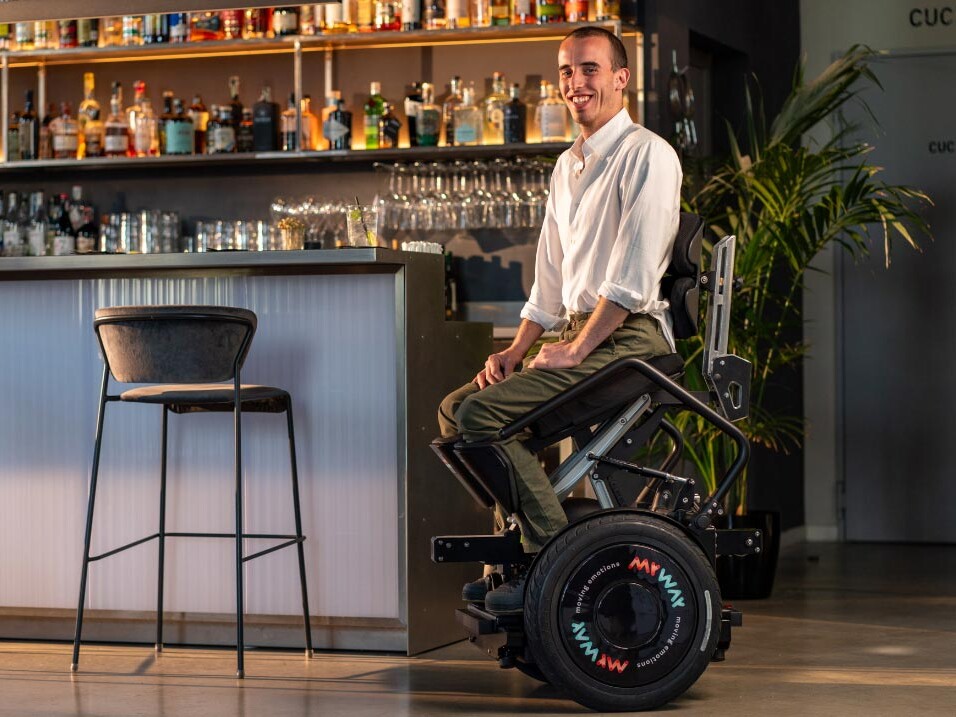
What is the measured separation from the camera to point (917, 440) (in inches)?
286

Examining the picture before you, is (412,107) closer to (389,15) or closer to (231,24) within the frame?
(389,15)

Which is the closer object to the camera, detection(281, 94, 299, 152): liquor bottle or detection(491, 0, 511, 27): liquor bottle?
detection(491, 0, 511, 27): liquor bottle

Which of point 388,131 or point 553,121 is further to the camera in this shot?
point 388,131

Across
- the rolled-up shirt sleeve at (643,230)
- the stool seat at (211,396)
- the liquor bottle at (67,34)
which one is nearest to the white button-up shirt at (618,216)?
the rolled-up shirt sleeve at (643,230)

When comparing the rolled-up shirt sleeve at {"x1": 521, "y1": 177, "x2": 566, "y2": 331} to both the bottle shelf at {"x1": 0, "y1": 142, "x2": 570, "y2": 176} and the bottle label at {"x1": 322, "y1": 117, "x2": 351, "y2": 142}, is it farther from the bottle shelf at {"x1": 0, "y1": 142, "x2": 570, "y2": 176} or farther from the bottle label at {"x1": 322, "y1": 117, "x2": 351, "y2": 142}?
the bottle label at {"x1": 322, "y1": 117, "x2": 351, "y2": 142}

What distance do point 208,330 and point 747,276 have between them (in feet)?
7.27

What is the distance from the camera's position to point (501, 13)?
6.55 metres

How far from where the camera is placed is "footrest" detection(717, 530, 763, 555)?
3730 mm

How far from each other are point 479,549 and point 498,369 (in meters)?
0.49

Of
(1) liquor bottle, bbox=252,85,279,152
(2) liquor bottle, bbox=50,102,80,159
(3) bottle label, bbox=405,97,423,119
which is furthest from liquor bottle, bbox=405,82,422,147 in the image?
(2) liquor bottle, bbox=50,102,80,159

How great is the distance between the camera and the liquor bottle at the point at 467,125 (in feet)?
21.6

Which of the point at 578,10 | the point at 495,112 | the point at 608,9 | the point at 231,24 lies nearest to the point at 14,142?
the point at 231,24

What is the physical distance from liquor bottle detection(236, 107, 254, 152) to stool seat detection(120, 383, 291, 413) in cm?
270

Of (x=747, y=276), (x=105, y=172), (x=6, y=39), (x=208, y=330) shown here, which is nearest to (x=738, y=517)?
(x=747, y=276)
